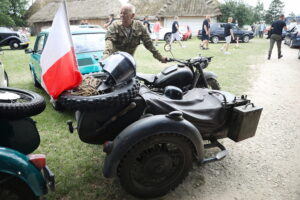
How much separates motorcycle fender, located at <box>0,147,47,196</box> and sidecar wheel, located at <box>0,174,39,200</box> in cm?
5

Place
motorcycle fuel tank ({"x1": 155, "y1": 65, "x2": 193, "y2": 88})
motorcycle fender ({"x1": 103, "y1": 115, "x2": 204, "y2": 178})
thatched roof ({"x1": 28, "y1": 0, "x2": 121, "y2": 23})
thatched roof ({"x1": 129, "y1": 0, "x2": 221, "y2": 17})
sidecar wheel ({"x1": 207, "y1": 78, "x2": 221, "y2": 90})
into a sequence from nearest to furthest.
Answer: motorcycle fender ({"x1": 103, "y1": 115, "x2": 204, "y2": 178}) < motorcycle fuel tank ({"x1": 155, "y1": 65, "x2": 193, "y2": 88}) < sidecar wheel ({"x1": 207, "y1": 78, "x2": 221, "y2": 90}) < thatched roof ({"x1": 129, "y1": 0, "x2": 221, "y2": 17}) < thatched roof ({"x1": 28, "y1": 0, "x2": 121, "y2": 23})

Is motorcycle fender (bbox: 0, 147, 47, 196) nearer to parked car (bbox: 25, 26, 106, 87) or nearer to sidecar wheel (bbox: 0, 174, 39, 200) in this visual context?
sidecar wheel (bbox: 0, 174, 39, 200)

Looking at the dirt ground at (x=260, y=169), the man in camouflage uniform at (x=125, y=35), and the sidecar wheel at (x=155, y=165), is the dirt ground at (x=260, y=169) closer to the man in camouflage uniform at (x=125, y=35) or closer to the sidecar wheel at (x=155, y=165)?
the sidecar wheel at (x=155, y=165)

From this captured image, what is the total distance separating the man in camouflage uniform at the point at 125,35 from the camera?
3871 millimetres

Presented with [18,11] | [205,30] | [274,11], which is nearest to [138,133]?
[205,30]

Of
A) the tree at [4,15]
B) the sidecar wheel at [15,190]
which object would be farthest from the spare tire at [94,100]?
the tree at [4,15]

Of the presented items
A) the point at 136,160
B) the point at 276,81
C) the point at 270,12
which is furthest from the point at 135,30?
the point at 270,12

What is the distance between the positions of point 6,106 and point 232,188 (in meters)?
2.53

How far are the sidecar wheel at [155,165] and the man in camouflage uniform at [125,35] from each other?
1849 mm

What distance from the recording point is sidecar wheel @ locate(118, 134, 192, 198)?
7.80 feet

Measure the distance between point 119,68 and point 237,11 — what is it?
113 feet

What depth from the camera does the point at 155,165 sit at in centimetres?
249

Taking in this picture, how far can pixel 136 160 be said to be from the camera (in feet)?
8.13

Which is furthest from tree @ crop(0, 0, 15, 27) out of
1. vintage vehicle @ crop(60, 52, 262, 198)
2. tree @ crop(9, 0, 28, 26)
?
vintage vehicle @ crop(60, 52, 262, 198)
